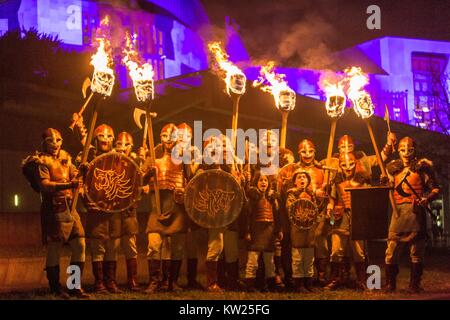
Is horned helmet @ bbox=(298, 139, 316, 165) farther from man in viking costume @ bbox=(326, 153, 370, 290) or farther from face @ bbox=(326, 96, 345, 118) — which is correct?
face @ bbox=(326, 96, 345, 118)

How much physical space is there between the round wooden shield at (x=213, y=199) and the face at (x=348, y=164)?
1.75 m

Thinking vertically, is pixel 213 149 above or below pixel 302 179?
above

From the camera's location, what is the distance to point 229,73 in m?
9.45

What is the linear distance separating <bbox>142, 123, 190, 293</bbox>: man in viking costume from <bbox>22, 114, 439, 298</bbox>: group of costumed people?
1cm

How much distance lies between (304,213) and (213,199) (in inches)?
51.4

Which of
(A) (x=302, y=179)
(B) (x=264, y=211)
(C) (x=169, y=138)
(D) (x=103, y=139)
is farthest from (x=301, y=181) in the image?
(D) (x=103, y=139)

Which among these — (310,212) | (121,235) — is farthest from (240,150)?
(121,235)

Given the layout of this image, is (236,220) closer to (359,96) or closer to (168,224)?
(168,224)

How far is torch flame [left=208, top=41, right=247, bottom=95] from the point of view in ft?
30.8

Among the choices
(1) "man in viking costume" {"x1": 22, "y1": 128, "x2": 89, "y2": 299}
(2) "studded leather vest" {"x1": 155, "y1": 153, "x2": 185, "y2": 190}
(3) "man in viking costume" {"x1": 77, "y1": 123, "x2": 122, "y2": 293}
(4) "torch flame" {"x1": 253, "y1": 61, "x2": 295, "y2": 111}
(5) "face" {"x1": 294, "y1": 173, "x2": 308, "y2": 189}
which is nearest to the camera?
(1) "man in viking costume" {"x1": 22, "y1": 128, "x2": 89, "y2": 299}

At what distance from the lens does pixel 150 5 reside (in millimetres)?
30422

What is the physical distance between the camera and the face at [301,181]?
9250 millimetres

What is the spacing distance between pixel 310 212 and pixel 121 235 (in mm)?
2586

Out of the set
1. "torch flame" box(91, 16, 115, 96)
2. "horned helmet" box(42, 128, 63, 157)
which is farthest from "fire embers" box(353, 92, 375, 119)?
"horned helmet" box(42, 128, 63, 157)
